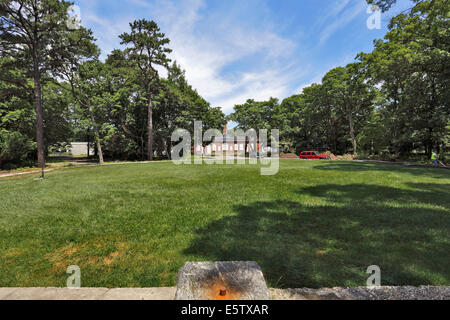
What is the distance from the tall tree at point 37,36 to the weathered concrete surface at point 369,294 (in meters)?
21.5

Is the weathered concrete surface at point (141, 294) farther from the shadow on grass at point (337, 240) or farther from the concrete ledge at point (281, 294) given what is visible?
the shadow on grass at point (337, 240)

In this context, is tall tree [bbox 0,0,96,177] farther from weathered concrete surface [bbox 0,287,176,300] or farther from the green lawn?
weathered concrete surface [bbox 0,287,176,300]

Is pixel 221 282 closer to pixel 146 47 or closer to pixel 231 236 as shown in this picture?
pixel 231 236

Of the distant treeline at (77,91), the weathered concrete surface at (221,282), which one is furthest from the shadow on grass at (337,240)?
the distant treeline at (77,91)

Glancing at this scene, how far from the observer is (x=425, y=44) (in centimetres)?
1694

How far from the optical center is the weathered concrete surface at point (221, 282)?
155 cm

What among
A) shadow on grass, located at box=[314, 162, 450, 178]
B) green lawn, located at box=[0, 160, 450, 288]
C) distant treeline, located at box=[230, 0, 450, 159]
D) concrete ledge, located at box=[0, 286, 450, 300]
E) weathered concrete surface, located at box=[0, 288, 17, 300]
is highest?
distant treeline, located at box=[230, 0, 450, 159]

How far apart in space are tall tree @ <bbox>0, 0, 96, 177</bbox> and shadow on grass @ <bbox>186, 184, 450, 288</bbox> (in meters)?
20.0

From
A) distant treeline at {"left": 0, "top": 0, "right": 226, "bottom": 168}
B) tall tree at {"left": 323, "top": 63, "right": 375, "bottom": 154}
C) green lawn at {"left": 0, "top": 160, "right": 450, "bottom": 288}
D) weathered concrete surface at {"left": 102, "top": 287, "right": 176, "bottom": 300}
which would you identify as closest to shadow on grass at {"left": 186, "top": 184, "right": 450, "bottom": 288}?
green lawn at {"left": 0, "top": 160, "right": 450, "bottom": 288}

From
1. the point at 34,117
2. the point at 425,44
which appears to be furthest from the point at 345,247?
the point at 34,117

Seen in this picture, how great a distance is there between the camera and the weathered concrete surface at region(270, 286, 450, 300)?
180cm

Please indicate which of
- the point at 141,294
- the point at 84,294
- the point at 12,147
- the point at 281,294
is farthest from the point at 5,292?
the point at 12,147

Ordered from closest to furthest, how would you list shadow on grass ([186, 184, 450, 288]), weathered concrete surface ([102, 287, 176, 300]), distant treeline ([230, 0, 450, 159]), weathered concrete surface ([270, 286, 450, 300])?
weathered concrete surface ([270, 286, 450, 300]) < weathered concrete surface ([102, 287, 176, 300]) < shadow on grass ([186, 184, 450, 288]) < distant treeline ([230, 0, 450, 159])

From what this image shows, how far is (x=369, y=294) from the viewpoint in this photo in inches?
72.9
